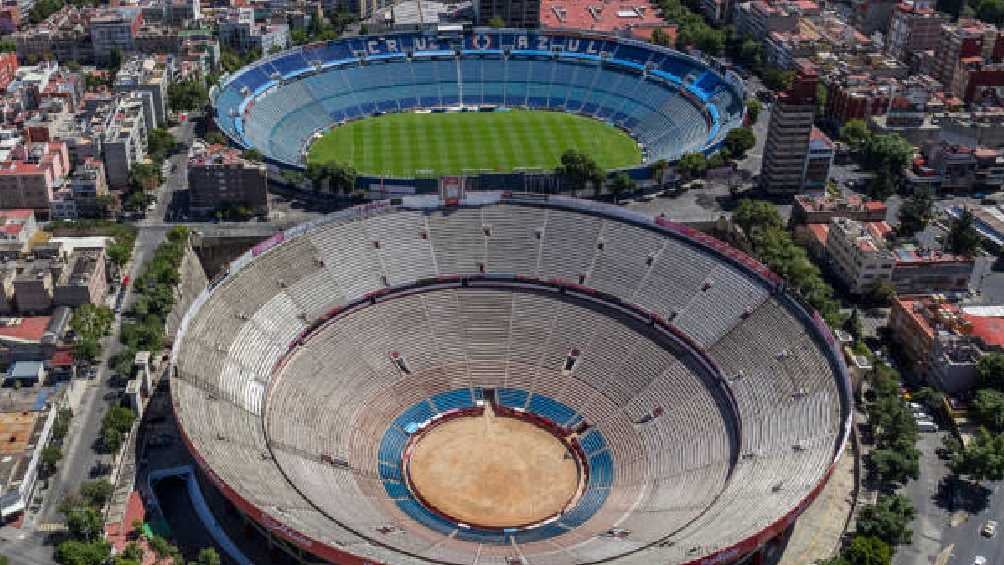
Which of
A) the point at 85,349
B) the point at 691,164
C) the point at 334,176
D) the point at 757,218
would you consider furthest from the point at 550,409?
the point at 691,164

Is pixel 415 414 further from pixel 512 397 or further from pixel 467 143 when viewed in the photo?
pixel 467 143

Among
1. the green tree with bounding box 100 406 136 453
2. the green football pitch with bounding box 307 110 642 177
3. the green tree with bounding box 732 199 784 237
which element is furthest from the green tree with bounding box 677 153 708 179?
the green tree with bounding box 100 406 136 453

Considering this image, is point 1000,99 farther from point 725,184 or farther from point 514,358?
point 514,358

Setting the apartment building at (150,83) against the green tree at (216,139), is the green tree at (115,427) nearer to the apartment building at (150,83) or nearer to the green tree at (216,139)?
the green tree at (216,139)

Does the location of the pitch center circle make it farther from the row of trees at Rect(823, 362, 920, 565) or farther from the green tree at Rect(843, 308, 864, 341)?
the green tree at Rect(843, 308, 864, 341)

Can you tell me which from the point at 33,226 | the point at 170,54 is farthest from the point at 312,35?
the point at 33,226

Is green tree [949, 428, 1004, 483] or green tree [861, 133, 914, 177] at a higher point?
green tree [861, 133, 914, 177]
